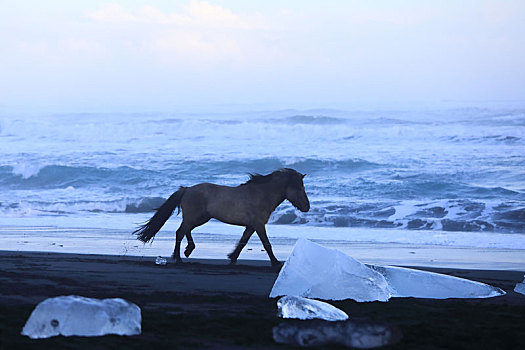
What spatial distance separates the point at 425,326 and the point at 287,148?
3684 cm

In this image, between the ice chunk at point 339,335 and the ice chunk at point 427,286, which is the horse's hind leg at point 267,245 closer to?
the ice chunk at point 427,286

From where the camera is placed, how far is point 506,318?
575 cm

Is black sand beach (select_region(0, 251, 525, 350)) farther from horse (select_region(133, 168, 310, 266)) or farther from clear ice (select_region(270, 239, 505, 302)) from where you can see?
horse (select_region(133, 168, 310, 266))

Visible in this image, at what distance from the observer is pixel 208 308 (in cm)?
607

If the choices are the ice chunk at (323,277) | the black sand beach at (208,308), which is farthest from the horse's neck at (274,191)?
the ice chunk at (323,277)

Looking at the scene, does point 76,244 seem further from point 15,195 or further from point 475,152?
point 475,152

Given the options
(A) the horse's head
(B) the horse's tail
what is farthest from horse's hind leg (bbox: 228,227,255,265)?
(B) the horse's tail

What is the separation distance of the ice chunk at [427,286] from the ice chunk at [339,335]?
267 centimetres

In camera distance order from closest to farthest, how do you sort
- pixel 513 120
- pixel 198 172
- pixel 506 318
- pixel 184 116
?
pixel 506 318 < pixel 198 172 < pixel 513 120 < pixel 184 116

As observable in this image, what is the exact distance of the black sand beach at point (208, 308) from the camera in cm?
455

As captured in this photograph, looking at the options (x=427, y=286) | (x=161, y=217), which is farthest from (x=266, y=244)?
(x=427, y=286)

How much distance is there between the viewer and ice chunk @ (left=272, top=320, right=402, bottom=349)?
14.0 ft

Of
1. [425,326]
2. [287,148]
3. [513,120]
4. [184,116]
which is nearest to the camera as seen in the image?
[425,326]

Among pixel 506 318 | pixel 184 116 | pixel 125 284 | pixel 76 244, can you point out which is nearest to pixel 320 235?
pixel 76 244
